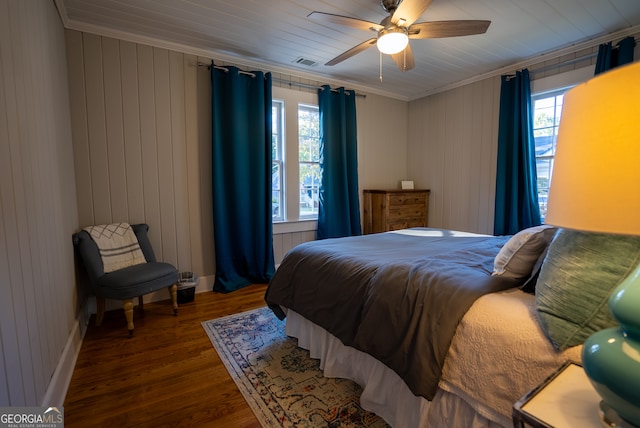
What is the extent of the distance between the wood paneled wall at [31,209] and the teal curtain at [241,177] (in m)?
1.31

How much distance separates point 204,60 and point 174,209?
63.1 inches

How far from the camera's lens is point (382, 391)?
1.52 metres

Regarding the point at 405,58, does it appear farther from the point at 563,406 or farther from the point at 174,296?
the point at 174,296

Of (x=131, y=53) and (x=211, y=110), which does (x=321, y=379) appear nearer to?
(x=211, y=110)

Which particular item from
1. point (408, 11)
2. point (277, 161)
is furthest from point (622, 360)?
point (277, 161)

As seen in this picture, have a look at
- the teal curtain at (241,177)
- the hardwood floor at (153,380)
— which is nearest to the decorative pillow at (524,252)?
the hardwood floor at (153,380)

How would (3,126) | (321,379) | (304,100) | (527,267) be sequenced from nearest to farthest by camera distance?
1. (3,126)
2. (527,267)
3. (321,379)
4. (304,100)

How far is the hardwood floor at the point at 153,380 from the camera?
154 centimetres

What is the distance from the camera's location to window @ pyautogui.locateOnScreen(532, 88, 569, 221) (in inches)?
130

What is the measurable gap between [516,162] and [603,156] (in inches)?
133

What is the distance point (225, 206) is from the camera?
130 inches

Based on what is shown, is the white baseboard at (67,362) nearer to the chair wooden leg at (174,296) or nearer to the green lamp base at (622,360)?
the chair wooden leg at (174,296)

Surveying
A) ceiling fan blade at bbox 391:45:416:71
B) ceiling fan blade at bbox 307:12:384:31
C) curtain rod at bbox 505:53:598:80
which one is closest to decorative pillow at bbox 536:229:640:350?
ceiling fan blade at bbox 307:12:384:31

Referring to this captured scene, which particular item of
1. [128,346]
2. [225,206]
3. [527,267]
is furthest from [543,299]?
[225,206]
